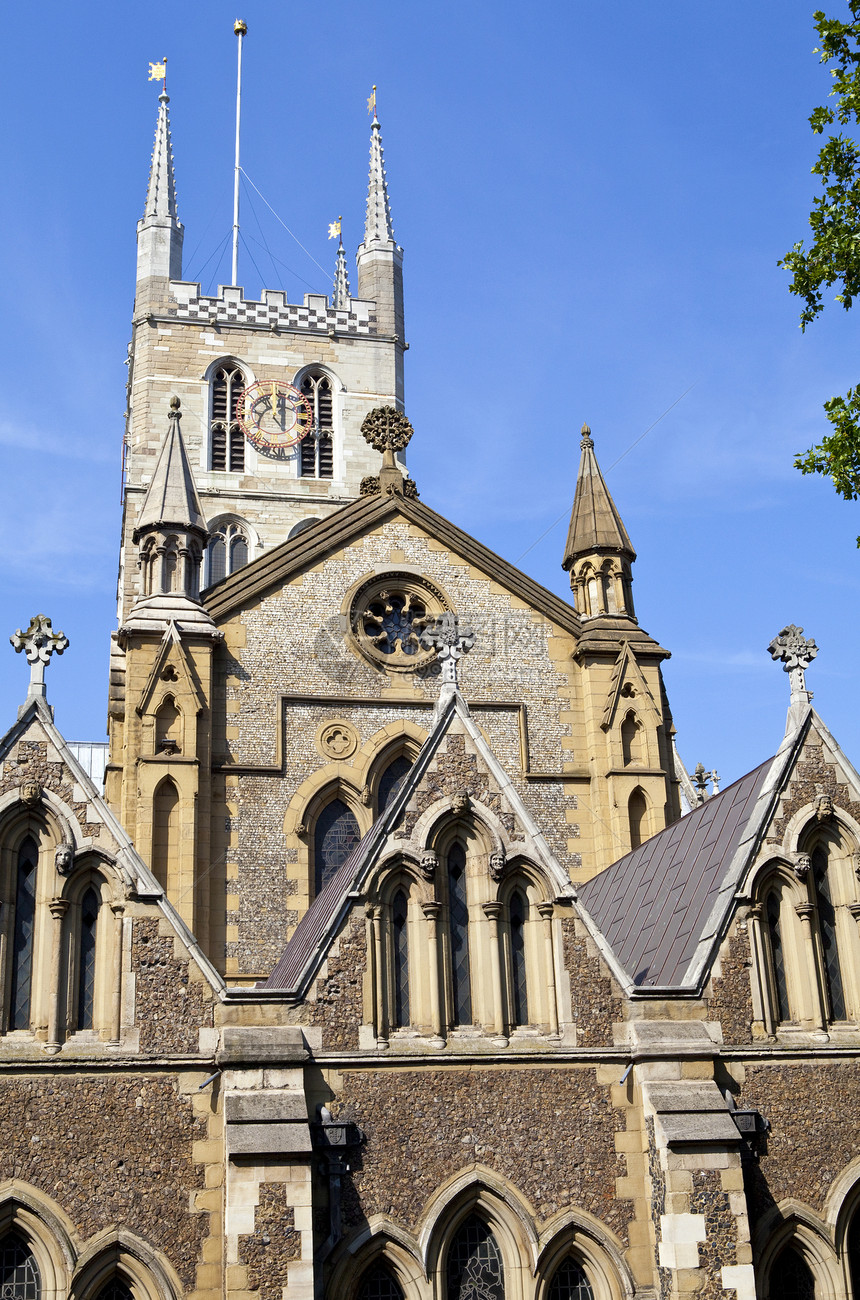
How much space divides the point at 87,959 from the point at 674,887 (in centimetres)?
671

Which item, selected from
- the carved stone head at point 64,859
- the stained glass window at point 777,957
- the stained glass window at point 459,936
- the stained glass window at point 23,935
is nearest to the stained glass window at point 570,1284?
the stained glass window at point 459,936

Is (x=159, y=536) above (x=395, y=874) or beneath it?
above

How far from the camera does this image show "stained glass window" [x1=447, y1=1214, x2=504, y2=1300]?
15.3 meters

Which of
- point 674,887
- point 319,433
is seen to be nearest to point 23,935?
point 674,887

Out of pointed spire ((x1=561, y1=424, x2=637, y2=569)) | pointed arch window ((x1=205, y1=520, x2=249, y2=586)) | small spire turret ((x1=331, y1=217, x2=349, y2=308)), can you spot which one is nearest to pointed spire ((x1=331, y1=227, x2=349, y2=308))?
small spire turret ((x1=331, y1=217, x2=349, y2=308))

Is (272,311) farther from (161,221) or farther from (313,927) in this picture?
(313,927)

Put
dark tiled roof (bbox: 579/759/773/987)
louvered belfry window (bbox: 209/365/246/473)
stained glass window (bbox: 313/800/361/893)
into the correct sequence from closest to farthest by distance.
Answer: dark tiled roof (bbox: 579/759/773/987) < stained glass window (bbox: 313/800/361/893) < louvered belfry window (bbox: 209/365/246/473)

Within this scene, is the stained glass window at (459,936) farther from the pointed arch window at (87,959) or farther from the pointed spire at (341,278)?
the pointed spire at (341,278)

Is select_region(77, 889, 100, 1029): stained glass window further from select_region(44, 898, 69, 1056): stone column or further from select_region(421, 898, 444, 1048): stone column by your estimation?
select_region(421, 898, 444, 1048): stone column

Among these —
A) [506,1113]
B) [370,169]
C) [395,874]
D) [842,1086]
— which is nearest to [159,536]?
[395,874]

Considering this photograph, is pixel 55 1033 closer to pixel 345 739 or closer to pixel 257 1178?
pixel 257 1178

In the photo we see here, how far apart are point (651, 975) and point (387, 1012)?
129 inches

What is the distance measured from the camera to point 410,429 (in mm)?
24828

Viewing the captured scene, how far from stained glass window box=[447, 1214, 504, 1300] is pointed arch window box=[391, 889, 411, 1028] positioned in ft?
6.71
